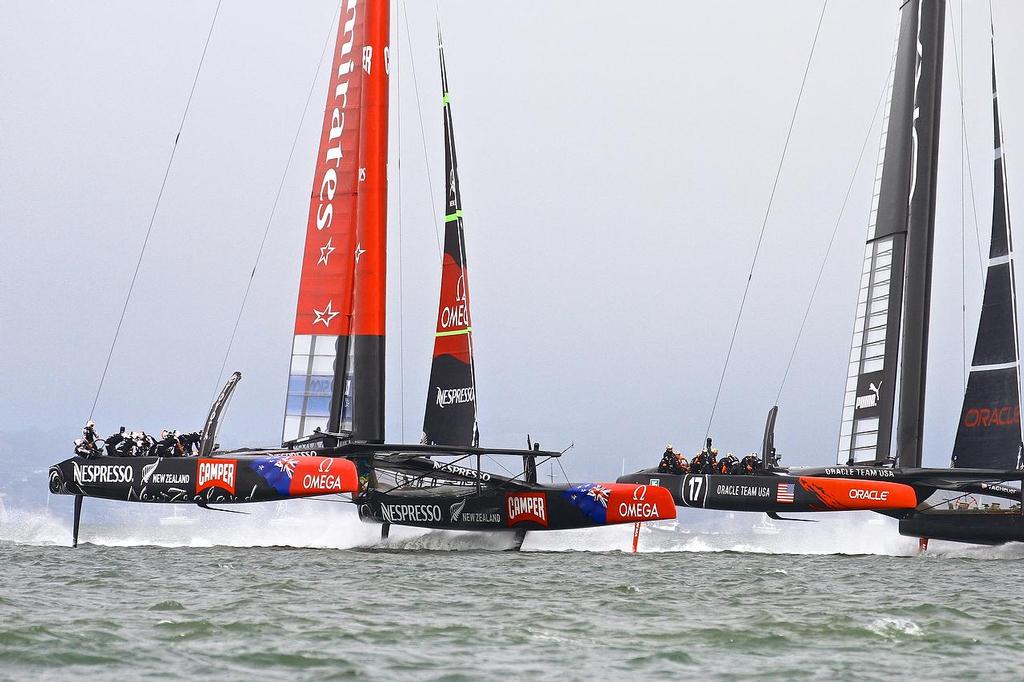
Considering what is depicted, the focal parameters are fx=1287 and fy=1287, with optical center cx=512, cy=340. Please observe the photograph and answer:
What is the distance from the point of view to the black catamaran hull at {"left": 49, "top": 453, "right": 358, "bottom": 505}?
16.7 metres

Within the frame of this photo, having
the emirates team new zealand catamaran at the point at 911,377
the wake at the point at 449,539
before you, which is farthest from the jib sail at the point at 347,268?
the emirates team new zealand catamaran at the point at 911,377

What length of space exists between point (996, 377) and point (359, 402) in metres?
9.97

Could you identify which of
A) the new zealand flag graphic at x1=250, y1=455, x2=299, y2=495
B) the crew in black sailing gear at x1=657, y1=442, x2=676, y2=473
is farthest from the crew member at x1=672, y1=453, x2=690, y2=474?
the new zealand flag graphic at x1=250, y1=455, x2=299, y2=495

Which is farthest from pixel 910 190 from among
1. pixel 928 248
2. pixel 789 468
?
pixel 789 468

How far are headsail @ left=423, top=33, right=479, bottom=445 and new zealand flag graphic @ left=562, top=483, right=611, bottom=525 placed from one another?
2.90m

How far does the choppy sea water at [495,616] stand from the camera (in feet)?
26.1

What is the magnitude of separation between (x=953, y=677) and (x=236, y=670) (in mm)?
4376

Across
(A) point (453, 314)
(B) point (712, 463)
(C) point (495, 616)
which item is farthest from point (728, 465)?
(C) point (495, 616)

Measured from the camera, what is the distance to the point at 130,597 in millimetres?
11000

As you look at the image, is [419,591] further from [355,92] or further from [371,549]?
[355,92]

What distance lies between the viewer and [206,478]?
17.3 metres

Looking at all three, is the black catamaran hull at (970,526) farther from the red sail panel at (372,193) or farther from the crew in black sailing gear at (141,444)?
the crew in black sailing gear at (141,444)

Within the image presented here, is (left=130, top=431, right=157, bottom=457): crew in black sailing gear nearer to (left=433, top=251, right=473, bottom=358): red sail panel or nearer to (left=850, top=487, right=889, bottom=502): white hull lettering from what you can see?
(left=433, top=251, right=473, bottom=358): red sail panel

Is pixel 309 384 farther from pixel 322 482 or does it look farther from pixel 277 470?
pixel 322 482
